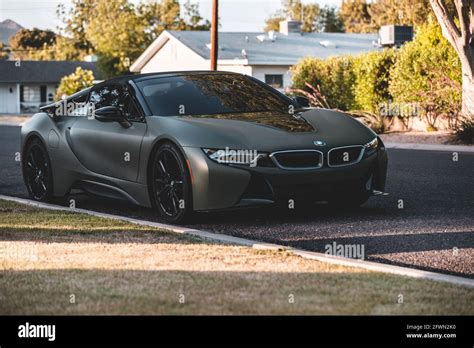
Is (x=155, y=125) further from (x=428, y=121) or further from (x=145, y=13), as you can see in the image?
(x=145, y=13)

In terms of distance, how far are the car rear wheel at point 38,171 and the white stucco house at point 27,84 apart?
77.9m

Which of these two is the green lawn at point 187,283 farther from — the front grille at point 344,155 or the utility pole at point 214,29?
the utility pole at point 214,29

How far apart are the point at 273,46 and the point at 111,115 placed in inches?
1811

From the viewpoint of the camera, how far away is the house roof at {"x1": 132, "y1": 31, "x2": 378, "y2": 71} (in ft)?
176

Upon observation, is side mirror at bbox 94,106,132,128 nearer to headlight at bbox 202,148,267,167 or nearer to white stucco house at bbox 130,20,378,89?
headlight at bbox 202,148,267,167

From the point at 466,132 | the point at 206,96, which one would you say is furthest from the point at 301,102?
the point at 466,132

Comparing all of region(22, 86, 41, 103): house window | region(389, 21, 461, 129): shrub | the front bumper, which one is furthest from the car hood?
region(22, 86, 41, 103): house window

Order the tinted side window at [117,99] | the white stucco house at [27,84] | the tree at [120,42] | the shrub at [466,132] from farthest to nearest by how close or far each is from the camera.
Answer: the white stucco house at [27,84] → the tree at [120,42] → the shrub at [466,132] → the tinted side window at [117,99]

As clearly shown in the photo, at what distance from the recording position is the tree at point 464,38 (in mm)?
25078

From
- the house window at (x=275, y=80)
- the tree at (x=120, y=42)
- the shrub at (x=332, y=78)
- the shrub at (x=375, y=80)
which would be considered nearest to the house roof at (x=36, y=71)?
the tree at (x=120, y=42)

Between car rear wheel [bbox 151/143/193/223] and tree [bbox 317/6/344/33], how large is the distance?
327 feet

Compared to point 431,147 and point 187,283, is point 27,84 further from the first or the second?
point 187,283

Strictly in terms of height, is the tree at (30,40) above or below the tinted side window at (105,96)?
above

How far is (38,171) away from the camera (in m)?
12.4
